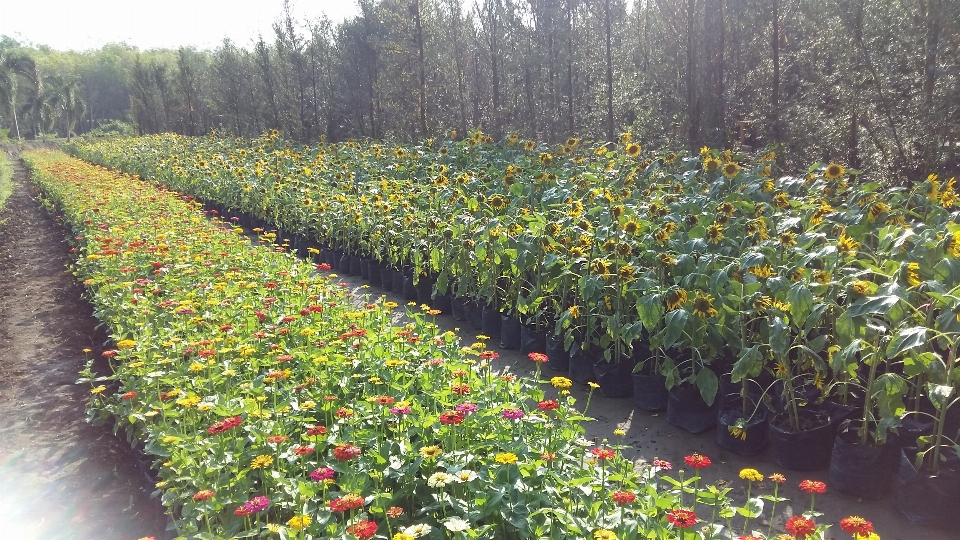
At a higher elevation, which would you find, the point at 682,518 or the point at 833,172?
the point at 833,172

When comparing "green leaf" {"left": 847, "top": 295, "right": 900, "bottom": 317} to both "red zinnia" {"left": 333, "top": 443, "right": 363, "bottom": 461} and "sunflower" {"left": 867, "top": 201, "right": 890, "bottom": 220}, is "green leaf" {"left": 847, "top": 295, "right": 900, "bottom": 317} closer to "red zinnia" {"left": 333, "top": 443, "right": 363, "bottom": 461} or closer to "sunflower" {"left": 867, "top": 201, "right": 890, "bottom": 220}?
"sunflower" {"left": 867, "top": 201, "right": 890, "bottom": 220}

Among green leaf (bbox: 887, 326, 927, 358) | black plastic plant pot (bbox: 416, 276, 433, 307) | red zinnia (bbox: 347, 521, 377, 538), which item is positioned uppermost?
green leaf (bbox: 887, 326, 927, 358)

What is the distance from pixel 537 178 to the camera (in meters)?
6.45

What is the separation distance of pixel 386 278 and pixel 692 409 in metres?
3.81

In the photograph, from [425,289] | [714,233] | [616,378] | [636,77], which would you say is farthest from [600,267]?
[636,77]

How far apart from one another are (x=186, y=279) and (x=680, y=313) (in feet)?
10.7

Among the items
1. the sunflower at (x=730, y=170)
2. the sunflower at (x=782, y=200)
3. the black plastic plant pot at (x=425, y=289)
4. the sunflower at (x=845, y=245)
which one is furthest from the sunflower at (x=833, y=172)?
the black plastic plant pot at (x=425, y=289)

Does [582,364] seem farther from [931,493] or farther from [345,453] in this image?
[345,453]

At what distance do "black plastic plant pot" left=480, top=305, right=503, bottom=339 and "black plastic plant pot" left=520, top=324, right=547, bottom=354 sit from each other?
1.39ft

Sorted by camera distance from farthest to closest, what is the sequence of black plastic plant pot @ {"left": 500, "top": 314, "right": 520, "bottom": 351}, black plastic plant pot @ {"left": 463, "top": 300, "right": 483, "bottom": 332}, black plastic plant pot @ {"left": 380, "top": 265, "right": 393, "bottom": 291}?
1. black plastic plant pot @ {"left": 380, "top": 265, "right": 393, "bottom": 291}
2. black plastic plant pot @ {"left": 463, "top": 300, "right": 483, "bottom": 332}
3. black plastic plant pot @ {"left": 500, "top": 314, "right": 520, "bottom": 351}

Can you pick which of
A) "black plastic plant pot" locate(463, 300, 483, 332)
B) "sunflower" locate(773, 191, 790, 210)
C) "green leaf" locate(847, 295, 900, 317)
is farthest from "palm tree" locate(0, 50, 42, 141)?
"green leaf" locate(847, 295, 900, 317)

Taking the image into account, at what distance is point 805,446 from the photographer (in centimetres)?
304

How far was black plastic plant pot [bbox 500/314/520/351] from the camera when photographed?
4824 millimetres

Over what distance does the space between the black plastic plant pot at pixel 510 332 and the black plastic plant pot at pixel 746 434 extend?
179cm
